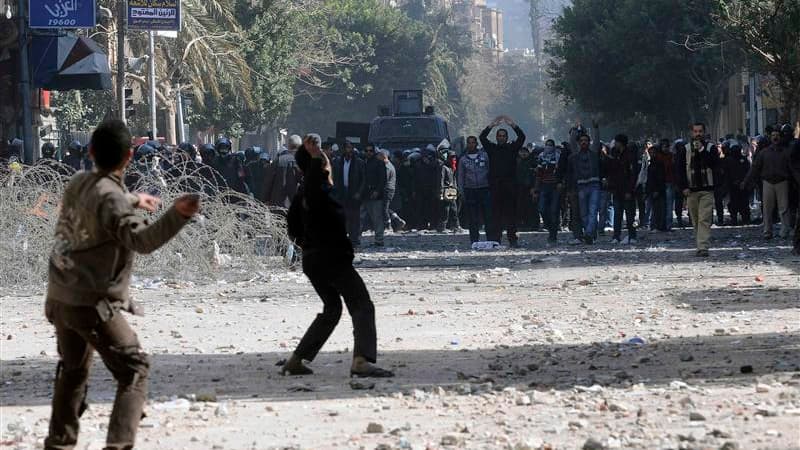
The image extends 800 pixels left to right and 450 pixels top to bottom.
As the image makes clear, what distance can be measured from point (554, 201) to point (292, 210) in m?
17.1

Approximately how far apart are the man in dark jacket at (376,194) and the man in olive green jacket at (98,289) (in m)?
20.4

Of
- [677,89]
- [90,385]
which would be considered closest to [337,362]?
[90,385]

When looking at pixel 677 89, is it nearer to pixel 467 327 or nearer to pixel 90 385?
pixel 467 327

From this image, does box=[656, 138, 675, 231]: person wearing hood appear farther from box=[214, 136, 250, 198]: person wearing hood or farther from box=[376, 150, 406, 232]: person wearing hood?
box=[214, 136, 250, 198]: person wearing hood

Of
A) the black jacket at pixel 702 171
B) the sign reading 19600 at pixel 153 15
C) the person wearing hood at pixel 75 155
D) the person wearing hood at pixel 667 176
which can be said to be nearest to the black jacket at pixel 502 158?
the black jacket at pixel 702 171

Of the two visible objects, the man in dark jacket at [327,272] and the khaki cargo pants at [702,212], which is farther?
the khaki cargo pants at [702,212]

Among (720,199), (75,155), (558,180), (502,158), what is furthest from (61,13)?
(720,199)

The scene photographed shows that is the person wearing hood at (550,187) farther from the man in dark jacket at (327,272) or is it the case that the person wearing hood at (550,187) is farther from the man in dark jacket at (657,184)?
the man in dark jacket at (327,272)

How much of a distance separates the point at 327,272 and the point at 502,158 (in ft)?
50.5

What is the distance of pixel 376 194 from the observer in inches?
1095

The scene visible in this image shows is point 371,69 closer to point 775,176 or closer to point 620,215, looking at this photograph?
point 620,215

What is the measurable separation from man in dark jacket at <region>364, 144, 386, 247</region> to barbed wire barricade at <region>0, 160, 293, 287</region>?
21.2 feet

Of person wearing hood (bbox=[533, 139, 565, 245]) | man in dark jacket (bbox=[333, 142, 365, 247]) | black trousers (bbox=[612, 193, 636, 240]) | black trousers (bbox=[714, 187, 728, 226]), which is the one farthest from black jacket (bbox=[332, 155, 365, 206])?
black trousers (bbox=[714, 187, 728, 226])

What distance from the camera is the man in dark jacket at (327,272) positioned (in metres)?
10.7
